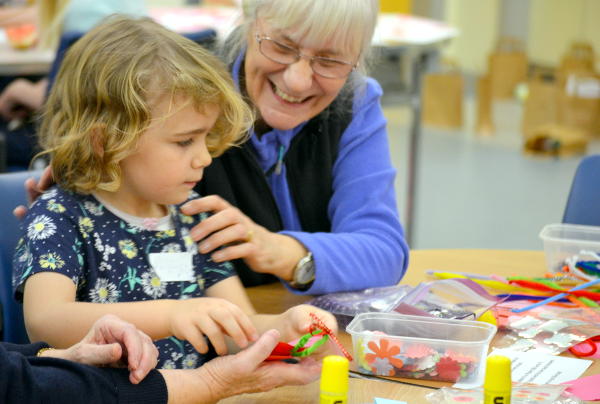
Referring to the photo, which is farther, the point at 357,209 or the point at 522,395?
the point at 357,209

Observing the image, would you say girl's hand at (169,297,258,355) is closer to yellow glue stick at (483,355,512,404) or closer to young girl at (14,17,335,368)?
young girl at (14,17,335,368)

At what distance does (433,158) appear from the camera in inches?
233

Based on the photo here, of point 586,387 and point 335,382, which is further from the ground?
point 335,382

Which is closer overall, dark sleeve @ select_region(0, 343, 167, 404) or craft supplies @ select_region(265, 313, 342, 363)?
dark sleeve @ select_region(0, 343, 167, 404)

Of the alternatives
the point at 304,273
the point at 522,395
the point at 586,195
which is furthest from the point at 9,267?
the point at 586,195

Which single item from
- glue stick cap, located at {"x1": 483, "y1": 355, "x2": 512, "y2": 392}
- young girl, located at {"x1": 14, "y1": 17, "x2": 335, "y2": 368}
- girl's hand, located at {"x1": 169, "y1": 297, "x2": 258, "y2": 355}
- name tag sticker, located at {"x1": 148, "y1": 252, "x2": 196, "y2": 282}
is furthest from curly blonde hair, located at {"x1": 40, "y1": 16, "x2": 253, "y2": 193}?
glue stick cap, located at {"x1": 483, "y1": 355, "x2": 512, "y2": 392}

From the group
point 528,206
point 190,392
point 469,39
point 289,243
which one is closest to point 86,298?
point 190,392

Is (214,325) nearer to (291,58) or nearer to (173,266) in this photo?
(173,266)

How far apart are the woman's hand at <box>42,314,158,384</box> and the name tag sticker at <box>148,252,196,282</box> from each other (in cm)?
32

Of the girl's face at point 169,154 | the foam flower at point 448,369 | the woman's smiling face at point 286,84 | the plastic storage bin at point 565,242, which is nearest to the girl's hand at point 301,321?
the foam flower at point 448,369

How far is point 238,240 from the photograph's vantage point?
1.60 metres

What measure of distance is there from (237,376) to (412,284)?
0.69 meters

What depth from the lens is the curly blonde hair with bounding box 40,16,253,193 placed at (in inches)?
55.5

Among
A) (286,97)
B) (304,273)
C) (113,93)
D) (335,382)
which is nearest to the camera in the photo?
(335,382)
